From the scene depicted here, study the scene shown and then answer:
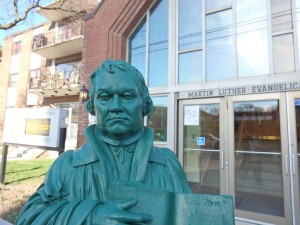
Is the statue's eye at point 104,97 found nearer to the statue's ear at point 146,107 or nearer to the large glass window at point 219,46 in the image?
the statue's ear at point 146,107

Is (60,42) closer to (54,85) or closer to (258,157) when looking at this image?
(54,85)

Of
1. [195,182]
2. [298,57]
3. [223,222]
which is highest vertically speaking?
[298,57]

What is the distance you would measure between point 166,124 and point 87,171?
468cm

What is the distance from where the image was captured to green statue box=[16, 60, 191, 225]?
1.03m

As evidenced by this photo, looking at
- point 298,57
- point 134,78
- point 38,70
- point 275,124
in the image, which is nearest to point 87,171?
point 134,78

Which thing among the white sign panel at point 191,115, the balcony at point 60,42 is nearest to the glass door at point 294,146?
the white sign panel at point 191,115

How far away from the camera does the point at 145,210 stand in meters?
0.87

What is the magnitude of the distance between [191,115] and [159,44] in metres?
2.12

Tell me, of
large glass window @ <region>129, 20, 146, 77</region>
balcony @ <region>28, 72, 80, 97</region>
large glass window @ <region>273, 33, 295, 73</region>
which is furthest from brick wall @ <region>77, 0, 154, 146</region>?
balcony @ <region>28, 72, 80, 97</region>

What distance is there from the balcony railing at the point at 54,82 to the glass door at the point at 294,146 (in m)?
11.8

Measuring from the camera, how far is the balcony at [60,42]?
1419cm

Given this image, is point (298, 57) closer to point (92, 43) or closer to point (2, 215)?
point (92, 43)

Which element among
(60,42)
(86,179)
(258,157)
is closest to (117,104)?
(86,179)

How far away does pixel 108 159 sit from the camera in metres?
1.08
